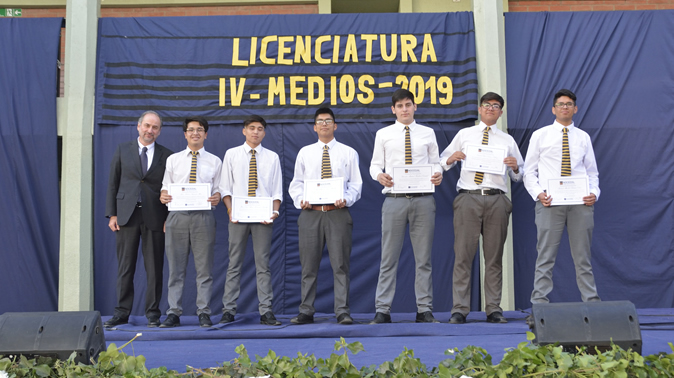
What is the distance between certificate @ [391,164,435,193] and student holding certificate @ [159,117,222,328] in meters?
1.47

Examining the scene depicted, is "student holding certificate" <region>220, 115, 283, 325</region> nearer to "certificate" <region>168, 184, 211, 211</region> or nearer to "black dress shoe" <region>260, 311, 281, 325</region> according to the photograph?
"black dress shoe" <region>260, 311, 281, 325</region>

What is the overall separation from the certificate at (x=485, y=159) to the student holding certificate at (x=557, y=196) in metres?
0.33

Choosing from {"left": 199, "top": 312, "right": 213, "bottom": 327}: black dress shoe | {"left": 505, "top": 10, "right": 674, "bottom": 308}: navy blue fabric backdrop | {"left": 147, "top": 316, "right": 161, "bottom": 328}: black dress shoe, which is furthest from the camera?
{"left": 505, "top": 10, "right": 674, "bottom": 308}: navy blue fabric backdrop

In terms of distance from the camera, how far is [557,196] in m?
4.94

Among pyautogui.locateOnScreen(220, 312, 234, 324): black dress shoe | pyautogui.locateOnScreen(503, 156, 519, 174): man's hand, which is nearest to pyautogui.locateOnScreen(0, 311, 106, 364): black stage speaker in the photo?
pyautogui.locateOnScreen(220, 312, 234, 324): black dress shoe

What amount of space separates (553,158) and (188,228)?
2.95m

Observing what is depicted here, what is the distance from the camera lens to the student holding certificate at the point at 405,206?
4.84m

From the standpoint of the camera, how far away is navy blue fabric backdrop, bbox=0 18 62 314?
6160mm

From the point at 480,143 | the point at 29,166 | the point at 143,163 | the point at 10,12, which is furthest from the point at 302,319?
the point at 10,12

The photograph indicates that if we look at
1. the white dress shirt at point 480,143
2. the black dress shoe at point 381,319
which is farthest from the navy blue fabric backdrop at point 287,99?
the black dress shoe at point 381,319

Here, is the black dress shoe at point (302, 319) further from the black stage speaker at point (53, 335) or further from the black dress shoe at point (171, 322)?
the black stage speaker at point (53, 335)

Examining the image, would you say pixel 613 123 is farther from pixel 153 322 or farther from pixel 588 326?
pixel 153 322

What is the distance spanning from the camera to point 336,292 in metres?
4.95

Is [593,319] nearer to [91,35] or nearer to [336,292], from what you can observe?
[336,292]
